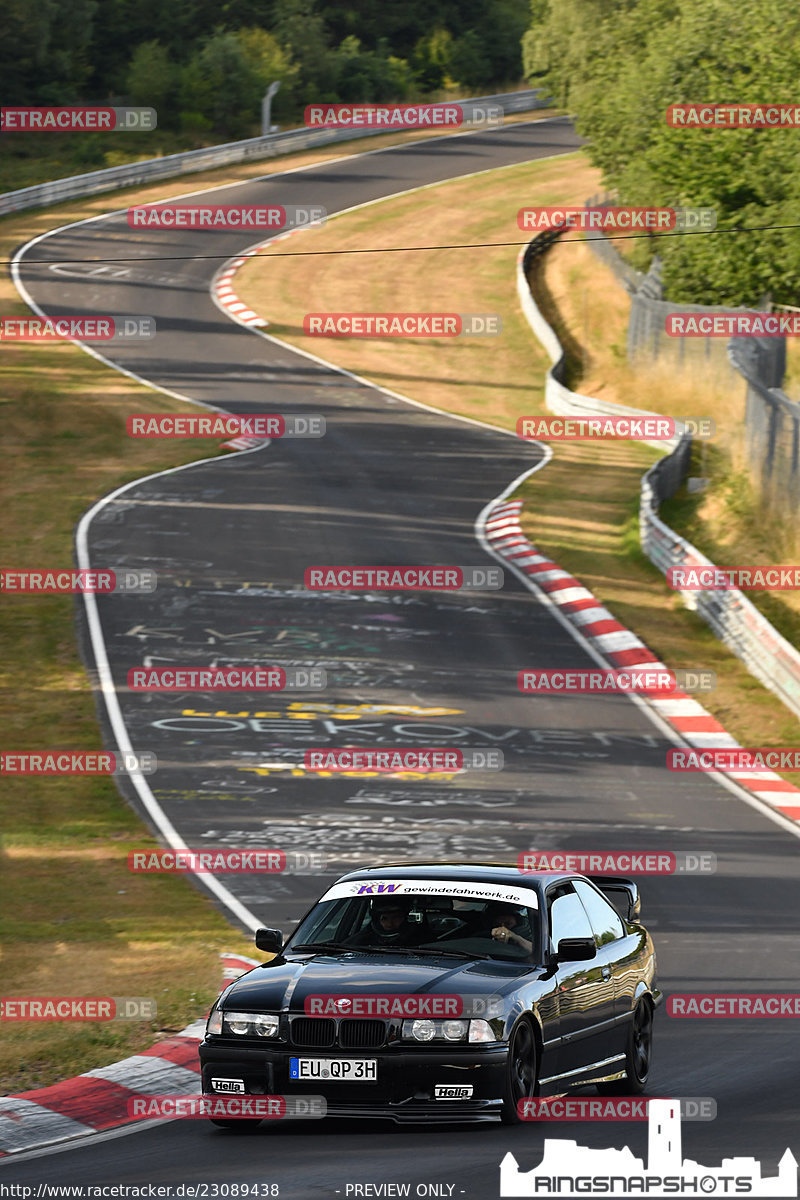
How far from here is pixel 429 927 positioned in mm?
9453

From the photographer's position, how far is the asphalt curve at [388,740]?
27.6 ft

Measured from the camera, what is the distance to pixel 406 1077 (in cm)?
838

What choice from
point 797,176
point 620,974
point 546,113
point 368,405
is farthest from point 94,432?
point 546,113

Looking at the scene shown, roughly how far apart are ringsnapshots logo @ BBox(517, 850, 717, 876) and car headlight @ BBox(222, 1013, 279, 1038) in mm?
7871

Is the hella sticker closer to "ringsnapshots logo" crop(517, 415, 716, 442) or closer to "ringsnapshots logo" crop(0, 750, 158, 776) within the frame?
"ringsnapshots logo" crop(0, 750, 158, 776)

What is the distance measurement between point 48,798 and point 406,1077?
39.2ft

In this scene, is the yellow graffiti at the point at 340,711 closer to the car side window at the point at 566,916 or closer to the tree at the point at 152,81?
the car side window at the point at 566,916

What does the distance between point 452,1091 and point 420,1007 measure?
413 millimetres

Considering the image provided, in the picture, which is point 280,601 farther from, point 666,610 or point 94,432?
point 94,432

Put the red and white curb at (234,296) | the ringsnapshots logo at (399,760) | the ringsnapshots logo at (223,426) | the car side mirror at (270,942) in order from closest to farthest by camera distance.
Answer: the car side mirror at (270,942)
the ringsnapshots logo at (399,760)
the ringsnapshots logo at (223,426)
the red and white curb at (234,296)

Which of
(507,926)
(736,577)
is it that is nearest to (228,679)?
(736,577)

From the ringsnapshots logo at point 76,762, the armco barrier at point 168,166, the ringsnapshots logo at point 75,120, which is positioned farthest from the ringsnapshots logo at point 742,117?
the ringsnapshots logo at point 75,120

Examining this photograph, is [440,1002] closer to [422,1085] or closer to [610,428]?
[422,1085]

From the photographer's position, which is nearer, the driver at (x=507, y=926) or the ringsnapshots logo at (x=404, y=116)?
the driver at (x=507, y=926)
